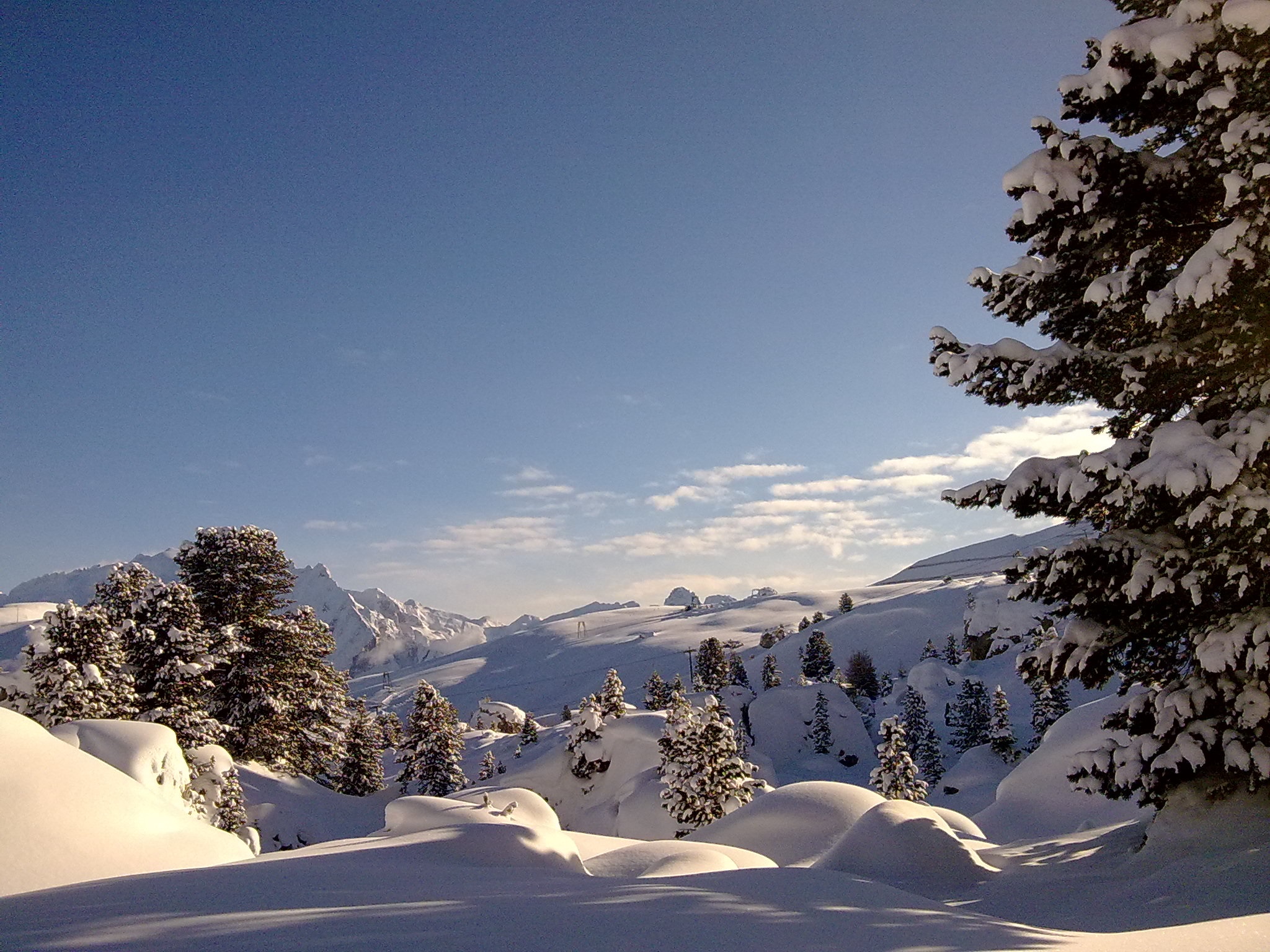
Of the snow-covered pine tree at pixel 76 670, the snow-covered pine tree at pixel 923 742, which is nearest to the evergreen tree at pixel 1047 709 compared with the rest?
the snow-covered pine tree at pixel 923 742

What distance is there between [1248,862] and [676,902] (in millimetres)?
5582

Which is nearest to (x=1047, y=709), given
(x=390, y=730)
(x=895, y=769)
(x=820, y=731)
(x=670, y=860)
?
(x=895, y=769)

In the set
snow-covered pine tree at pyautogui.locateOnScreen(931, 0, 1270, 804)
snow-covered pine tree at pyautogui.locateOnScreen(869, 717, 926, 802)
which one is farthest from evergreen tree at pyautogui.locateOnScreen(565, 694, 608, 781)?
snow-covered pine tree at pyautogui.locateOnScreen(931, 0, 1270, 804)

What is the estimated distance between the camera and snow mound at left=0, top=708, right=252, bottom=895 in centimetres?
873

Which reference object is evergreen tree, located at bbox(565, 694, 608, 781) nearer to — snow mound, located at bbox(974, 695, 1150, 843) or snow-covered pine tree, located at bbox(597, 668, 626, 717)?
snow-covered pine tree, located at bbox(597, 668, 626, 717)

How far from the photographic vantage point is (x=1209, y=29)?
253 inches

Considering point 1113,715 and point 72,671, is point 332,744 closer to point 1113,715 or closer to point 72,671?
point 72,671

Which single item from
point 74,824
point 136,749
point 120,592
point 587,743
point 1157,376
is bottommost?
point 587,743

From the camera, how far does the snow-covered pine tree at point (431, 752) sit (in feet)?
138

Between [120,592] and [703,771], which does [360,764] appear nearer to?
[120,592]

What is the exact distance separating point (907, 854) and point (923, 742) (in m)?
55.2

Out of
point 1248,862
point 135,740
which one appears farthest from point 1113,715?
point 135,740

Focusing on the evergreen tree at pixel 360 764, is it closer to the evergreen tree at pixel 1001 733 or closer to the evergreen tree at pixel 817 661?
the evergreen tree at pixel 1001 733

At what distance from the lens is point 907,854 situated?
983 centimetres
